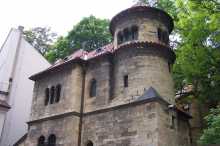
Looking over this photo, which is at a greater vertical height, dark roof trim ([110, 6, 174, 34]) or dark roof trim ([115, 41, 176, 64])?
dark roof trim ([110, 6, 174, 34])

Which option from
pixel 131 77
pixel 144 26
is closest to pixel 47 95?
pixel 131 77

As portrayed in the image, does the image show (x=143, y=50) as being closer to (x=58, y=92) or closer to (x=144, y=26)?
(x=144, y=26)

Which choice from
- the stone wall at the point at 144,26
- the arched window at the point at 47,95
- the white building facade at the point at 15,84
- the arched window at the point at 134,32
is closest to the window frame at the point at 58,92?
the arched window at the point at 47,95

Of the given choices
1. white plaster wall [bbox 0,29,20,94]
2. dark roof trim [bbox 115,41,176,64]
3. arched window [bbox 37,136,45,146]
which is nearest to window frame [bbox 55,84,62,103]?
arched window [bbox 37,136,45,146]

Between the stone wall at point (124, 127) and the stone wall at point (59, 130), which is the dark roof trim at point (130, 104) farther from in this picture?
the stone wall at point (59, 130)

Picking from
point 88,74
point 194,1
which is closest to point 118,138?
point 88,74

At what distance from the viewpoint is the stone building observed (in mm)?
17875

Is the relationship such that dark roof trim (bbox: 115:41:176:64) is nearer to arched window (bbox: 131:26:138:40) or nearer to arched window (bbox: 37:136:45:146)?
arched window (bbox: 131:26:138:40)

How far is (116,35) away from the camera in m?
21.8

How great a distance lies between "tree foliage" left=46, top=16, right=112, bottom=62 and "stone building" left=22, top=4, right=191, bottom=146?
15206 mm

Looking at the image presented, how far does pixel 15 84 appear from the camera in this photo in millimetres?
29781

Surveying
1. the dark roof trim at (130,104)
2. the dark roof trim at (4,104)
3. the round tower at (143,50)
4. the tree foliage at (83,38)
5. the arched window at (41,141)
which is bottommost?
the arched window at (41,141)

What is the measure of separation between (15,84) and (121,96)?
14.1 metres

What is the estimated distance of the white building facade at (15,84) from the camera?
27.6m
